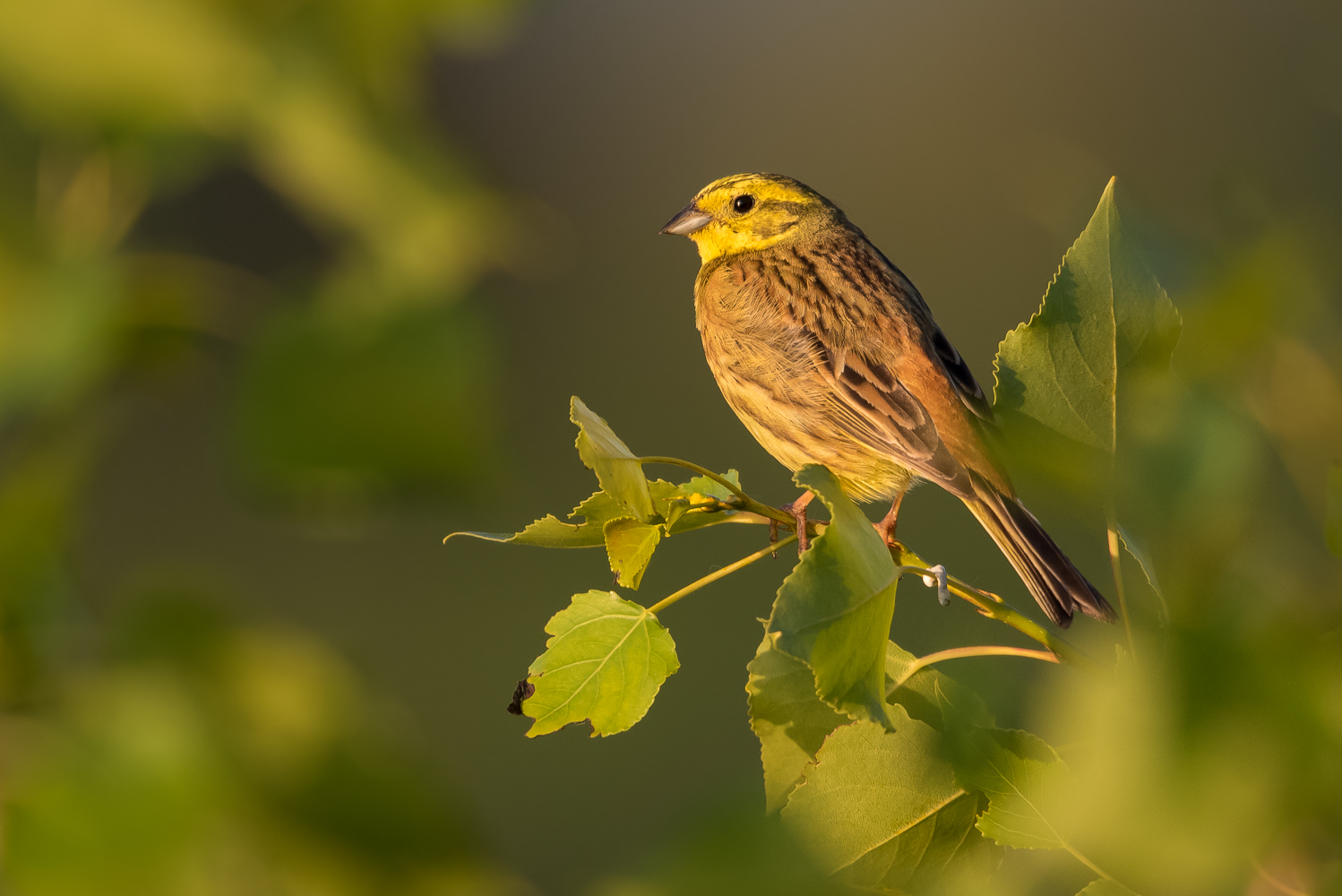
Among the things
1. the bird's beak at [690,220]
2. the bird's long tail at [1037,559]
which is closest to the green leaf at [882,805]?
the bird's long tail at [1037,559]

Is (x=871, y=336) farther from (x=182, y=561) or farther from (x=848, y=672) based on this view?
(x=182, y=561)

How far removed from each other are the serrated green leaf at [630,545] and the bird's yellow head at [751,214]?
2.19 m

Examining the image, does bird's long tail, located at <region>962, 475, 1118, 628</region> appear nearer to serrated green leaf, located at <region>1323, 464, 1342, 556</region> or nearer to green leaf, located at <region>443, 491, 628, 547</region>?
green leaf, located at <region>443, 491, 628, 547</region>

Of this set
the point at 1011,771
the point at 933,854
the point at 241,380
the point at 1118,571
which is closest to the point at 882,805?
the point at 933,854

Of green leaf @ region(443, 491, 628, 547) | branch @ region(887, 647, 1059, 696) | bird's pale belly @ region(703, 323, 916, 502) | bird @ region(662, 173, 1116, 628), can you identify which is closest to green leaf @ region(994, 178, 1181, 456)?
branch @ region(887, 647, 1059, 696)

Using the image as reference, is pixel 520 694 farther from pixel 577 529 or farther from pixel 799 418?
pixel 799 418

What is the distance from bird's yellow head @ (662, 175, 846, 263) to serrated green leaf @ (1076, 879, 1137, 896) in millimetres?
2860

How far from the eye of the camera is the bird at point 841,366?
8.29 ft

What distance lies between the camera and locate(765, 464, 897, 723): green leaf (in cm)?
103

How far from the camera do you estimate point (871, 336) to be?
2930 mm

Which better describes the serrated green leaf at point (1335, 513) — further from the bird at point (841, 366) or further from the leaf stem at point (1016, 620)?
the bird at point (841, 366)

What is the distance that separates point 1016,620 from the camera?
1240 mm

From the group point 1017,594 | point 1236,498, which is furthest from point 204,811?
point 1017,594

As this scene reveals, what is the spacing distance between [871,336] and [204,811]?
2.63 m
